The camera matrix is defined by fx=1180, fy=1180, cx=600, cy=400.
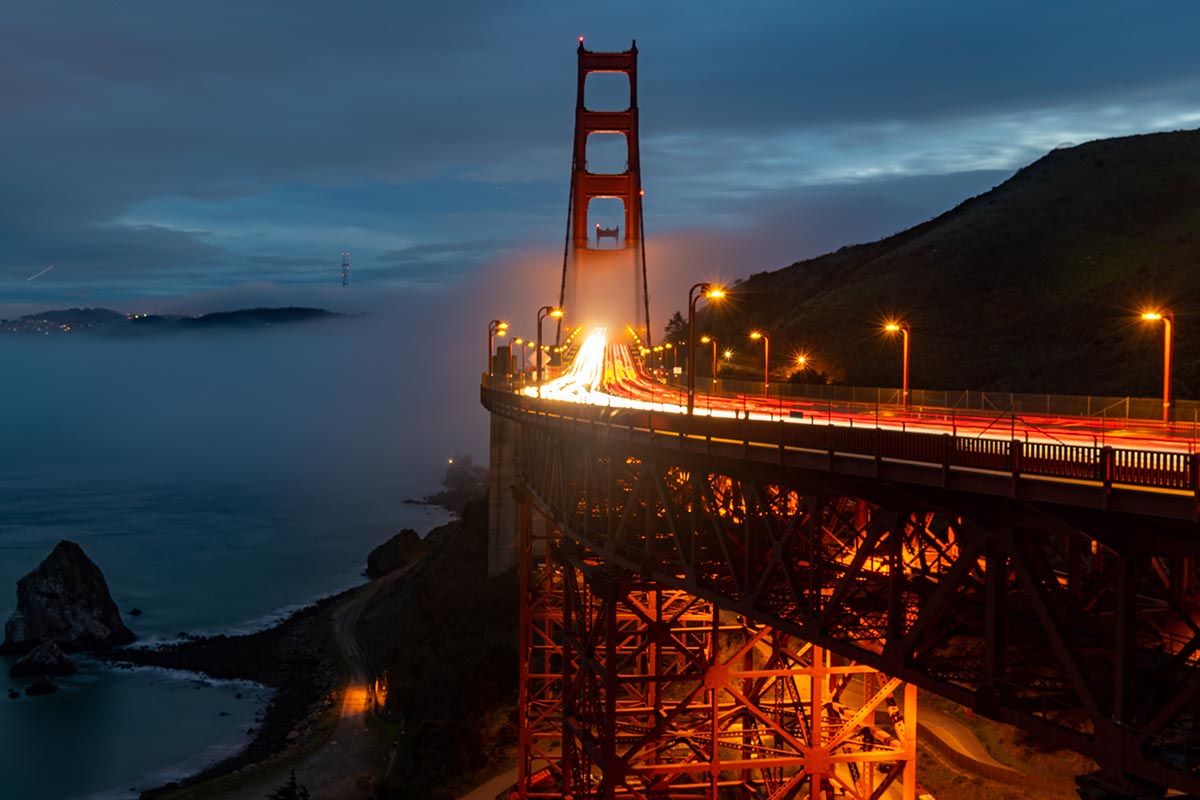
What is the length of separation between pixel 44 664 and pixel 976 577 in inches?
2869

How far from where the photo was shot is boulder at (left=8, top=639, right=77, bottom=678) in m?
76.7

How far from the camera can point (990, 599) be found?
566 inches

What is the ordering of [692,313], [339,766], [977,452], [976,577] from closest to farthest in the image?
1. [977,452]
2. [976,577]
3. [692,313]
4. [339,766]

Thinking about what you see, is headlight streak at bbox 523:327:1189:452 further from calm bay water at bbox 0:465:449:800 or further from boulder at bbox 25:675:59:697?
boulder at bbox 25:675:59:697

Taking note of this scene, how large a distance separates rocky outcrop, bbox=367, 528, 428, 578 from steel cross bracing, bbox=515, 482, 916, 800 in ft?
230

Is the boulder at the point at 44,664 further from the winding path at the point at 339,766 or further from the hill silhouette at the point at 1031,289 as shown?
the hill silhouette at the point at 1031,289

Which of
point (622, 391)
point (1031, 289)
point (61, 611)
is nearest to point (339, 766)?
point (622, 391)

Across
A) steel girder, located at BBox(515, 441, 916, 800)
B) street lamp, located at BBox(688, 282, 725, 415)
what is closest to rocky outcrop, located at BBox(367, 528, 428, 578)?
steel girder, located at BBox(515, 441, 916, 800)

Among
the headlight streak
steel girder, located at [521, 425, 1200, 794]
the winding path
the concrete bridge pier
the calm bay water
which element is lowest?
the calm bay water

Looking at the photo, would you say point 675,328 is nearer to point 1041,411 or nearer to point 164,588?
point 164,588

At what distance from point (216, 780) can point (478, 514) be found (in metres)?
34.3

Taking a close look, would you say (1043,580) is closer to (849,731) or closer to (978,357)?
(849,731)

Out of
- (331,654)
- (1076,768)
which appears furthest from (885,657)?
(331,654)

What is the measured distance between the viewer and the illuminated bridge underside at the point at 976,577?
13.1 metres
